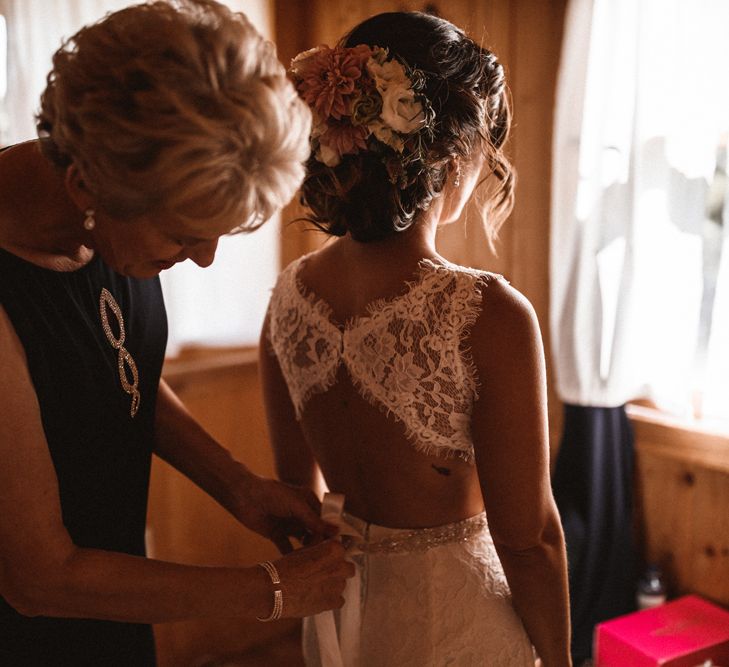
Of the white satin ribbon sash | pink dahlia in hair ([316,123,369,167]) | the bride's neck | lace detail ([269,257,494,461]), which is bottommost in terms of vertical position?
the white satin ribbon sash

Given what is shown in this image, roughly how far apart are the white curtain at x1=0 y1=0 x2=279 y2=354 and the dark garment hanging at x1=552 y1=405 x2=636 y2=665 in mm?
1155

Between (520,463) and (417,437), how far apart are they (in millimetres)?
147

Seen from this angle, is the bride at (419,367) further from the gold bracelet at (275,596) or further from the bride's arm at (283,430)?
the gold bracelet at (275,596)

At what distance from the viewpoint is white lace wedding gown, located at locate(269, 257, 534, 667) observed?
3.25 feet

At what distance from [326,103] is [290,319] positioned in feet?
1.10

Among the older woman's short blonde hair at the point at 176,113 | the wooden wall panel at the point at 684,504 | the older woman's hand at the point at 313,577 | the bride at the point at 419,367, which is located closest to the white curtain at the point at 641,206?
the wooden wall panel at the point at 684,504

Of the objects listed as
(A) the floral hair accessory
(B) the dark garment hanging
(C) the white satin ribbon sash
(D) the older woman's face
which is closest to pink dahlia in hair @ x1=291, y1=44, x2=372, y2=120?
(A) the floral hair accessory

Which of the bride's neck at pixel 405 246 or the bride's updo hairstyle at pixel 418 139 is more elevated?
the bride's updo hairstyle at pixel 418 139

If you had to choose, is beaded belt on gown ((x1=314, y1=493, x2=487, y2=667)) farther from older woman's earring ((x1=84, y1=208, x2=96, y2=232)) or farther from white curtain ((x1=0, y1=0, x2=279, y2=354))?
white curtain ((x1=0, y1=0, x2=279, y2=354))

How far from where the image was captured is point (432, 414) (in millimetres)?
1019

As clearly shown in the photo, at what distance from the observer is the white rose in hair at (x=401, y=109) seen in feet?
3.21

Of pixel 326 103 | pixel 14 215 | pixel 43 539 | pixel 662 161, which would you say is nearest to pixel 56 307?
pixel 14 215

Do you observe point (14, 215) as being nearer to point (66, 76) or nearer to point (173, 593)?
point (66, 76)

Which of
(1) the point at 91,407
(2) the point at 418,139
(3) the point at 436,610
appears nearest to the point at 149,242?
(1) the point at 91,407
